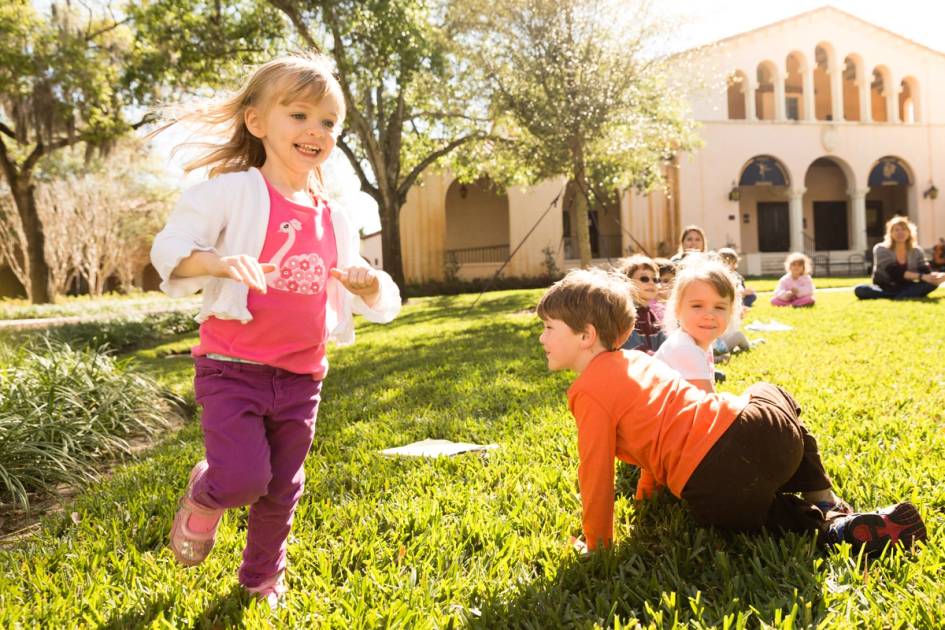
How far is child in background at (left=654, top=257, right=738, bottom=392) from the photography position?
2.99 metres

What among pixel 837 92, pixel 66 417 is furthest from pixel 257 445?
pixel 837 92

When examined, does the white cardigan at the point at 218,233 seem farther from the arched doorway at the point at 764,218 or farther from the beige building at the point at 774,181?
the arched doorway at the point at 764,218

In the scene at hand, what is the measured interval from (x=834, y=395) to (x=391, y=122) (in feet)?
48.0

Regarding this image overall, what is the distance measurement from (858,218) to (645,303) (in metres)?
26.2

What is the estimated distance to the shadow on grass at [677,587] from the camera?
1.81 meters

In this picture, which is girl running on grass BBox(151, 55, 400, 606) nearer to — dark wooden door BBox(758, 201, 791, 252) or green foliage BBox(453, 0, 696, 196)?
green foliage BBox(453, 0, 696, 196)

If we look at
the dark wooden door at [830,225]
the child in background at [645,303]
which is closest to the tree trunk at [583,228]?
the child in background at [645,303]

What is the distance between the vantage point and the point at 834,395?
4109mm

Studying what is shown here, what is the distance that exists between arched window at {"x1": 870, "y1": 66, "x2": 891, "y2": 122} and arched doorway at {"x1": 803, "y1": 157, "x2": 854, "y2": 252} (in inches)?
119

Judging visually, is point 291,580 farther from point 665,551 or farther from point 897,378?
point 897,378

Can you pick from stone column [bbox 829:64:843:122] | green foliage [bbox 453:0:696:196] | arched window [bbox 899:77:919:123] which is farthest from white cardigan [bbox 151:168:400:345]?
arched window [bbox 899:77:919:123]

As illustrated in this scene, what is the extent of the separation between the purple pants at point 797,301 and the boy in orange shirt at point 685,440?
9284 millimetres

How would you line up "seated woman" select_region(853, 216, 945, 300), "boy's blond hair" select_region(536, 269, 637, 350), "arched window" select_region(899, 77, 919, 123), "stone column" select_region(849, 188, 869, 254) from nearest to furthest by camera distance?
"boy's blond hair" select_region(536, 269, 637, 350), "seated woman" select_region(853, 216, 945, 300), "stone column" select_region(849, 188, 869, 254), "arched window" select_region(899, 77, 919, 123)

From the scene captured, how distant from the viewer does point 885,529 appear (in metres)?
2.06
